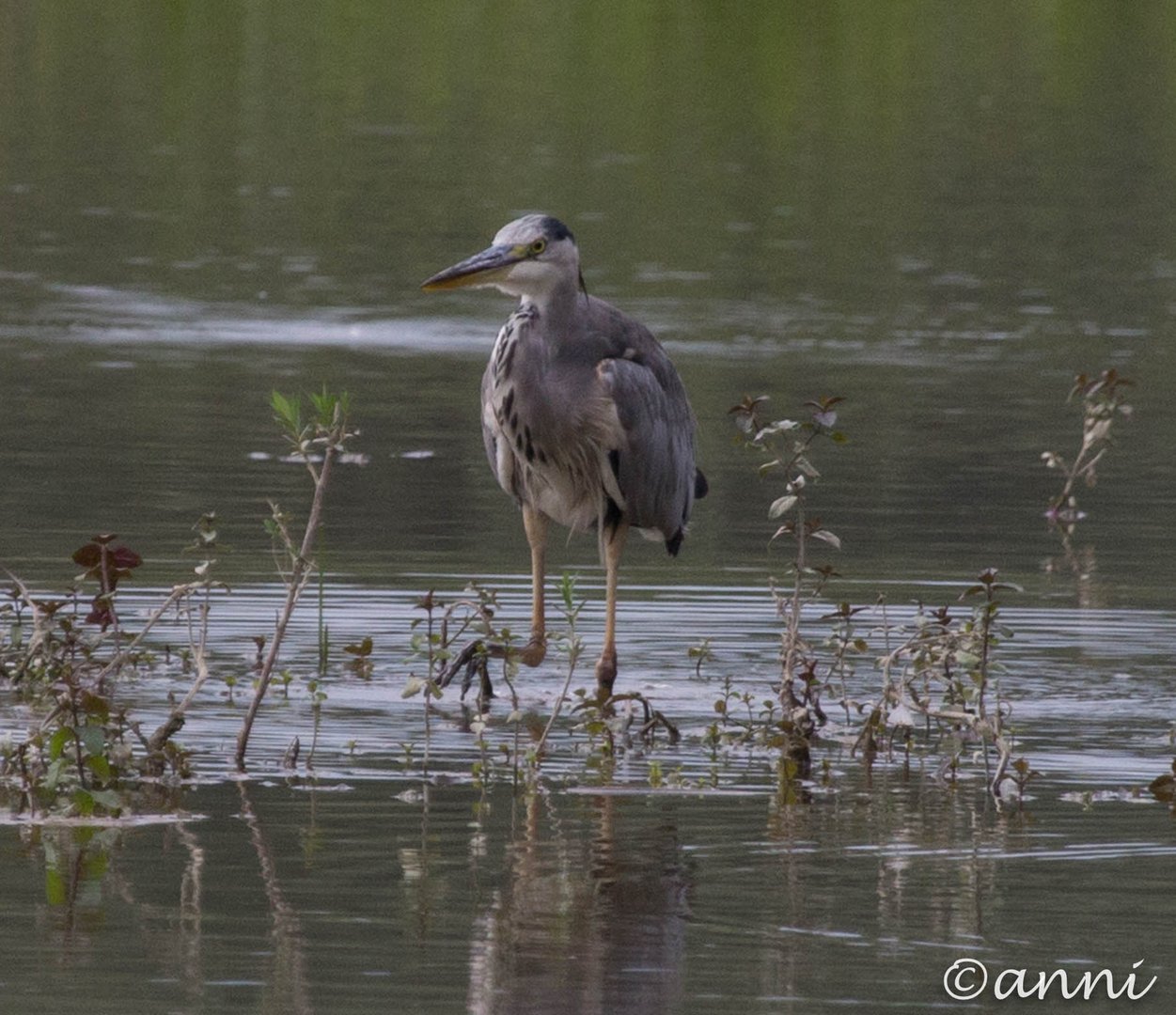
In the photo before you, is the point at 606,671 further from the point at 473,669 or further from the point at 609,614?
the point at 473,669

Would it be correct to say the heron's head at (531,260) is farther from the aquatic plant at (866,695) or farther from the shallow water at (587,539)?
the shallow water at (587,539)

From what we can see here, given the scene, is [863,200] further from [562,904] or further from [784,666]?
[562,904]

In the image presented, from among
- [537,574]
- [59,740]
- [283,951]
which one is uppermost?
[537,574]

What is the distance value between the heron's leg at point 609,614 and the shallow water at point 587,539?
0.14m

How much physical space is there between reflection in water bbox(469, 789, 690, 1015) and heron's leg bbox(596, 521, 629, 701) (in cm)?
158

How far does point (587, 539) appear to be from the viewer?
13094 mm

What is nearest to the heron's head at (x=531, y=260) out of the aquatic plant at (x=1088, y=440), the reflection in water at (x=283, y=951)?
the reflection in water at (x=283, y=951)

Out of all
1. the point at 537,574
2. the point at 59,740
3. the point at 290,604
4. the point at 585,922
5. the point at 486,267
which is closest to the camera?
the point at 585,922

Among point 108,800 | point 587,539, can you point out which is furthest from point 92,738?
point 587,539

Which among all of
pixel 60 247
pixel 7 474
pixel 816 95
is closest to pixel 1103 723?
pixel 7 474

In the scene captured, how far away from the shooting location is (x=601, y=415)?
32.1ft

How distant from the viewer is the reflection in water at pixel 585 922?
228 inches

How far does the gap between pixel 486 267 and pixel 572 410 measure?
0.65m

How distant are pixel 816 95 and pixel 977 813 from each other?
99.8 ft
